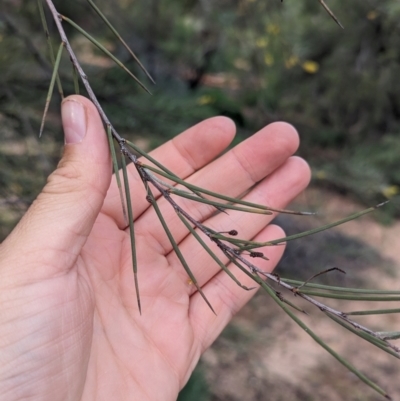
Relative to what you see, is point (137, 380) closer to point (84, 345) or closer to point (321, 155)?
point (84, 345)

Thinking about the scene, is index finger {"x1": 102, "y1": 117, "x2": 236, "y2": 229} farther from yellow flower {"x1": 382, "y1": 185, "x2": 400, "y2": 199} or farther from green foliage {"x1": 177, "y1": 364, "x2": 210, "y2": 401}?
yellow flower {"x1": 382, "y1": 185, "x2": 400, "y2": 199}

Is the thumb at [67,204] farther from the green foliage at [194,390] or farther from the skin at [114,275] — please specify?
the green foliage at [194,390]

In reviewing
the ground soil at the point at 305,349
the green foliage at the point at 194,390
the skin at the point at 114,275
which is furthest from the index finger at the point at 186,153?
the ground soil at the point at 305,349

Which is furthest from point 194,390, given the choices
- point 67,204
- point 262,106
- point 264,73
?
point 264,73

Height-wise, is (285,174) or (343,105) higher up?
(285,174)

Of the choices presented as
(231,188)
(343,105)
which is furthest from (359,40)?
(231,188)

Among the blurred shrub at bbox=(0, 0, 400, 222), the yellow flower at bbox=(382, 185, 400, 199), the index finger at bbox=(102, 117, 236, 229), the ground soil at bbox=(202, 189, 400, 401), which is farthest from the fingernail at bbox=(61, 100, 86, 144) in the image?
the yellow flower at bbox=(382, 185, 400, 199)
